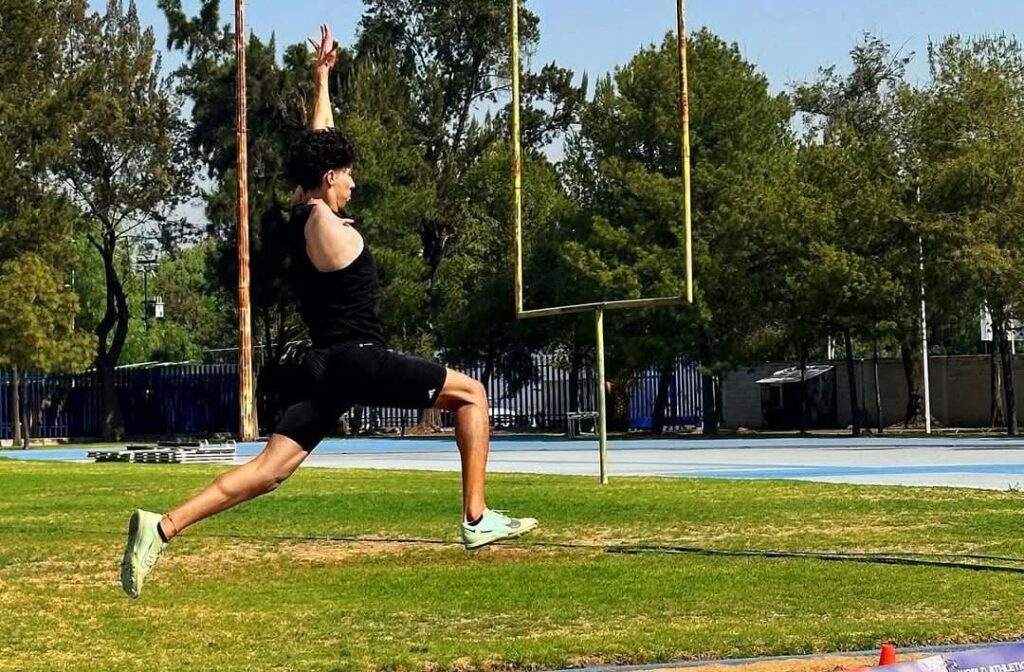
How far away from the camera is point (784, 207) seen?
47.7 metres

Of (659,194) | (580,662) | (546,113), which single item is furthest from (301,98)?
(580,662)

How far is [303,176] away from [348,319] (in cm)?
65

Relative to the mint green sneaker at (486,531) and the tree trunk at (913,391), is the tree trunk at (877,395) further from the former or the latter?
the mint green sneaker at (486,531)

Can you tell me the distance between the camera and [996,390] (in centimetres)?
4984

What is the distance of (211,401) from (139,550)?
55325mm

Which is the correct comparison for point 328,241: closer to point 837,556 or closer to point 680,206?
point 837,556

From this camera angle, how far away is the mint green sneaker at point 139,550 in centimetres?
759

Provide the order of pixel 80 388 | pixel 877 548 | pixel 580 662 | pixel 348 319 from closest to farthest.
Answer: pixel 348 319 < pixel 580 662 < pixel 877 548 < pixel 80 388

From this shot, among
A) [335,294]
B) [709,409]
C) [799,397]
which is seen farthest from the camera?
[799,397]

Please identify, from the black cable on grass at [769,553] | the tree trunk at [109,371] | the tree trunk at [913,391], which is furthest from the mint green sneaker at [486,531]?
the tree trunk at [109,371]

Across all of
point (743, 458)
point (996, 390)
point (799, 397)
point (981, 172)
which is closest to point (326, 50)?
point (743, 458)

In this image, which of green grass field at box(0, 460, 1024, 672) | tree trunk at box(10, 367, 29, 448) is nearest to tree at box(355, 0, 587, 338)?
tree trunk at box(10, 367, 29, 448)

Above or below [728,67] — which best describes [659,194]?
below

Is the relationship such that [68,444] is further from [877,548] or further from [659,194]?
[877,548]
